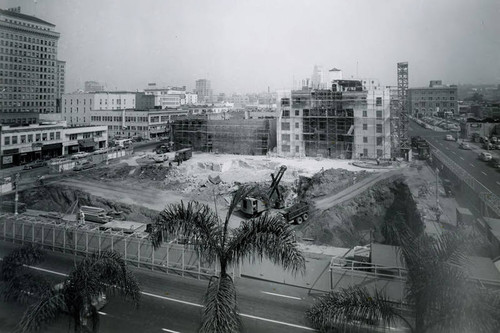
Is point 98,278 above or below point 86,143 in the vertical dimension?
below

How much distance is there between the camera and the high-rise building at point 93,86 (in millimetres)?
9144

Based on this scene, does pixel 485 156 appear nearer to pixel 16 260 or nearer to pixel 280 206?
pixel 280 206

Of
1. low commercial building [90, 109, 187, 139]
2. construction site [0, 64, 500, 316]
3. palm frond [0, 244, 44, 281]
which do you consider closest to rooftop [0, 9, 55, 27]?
low commercial building [90, 109, 187, 139]

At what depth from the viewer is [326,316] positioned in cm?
338

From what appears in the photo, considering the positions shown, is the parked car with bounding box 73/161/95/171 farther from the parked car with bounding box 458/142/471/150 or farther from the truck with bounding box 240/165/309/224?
the parked car with bounding box 458/142/471/150

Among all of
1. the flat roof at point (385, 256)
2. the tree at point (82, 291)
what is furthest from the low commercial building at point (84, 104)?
the flat roof at point (385, 256)

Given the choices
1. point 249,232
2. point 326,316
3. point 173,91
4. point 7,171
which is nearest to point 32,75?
point 7,171

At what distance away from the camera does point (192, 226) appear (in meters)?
3.86

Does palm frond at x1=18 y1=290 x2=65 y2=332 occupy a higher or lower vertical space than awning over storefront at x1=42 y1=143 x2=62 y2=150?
lower

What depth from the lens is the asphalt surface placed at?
6.47 meters

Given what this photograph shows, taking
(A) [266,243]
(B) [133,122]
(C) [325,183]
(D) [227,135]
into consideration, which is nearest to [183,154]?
(B) [133,122]

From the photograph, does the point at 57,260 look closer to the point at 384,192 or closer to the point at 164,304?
the point at 164,304

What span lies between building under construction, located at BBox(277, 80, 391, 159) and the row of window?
703 centimetres

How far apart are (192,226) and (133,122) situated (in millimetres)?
9743
